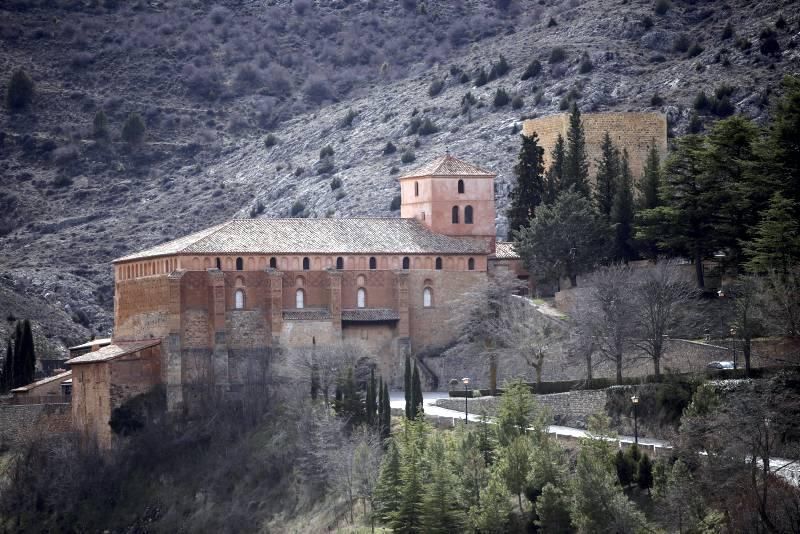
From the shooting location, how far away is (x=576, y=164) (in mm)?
83500

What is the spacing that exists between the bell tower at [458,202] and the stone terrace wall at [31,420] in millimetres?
17054

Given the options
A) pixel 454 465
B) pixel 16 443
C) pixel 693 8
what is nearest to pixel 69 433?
pixel 16 443

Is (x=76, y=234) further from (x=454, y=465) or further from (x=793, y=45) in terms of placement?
(x=454, y=465)

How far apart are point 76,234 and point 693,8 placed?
4001 cm

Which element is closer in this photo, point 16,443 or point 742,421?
point 742,421

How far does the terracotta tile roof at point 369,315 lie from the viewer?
77.7m

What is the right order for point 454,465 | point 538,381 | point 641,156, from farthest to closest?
point 641,156 → point 538,381 → point 454,465

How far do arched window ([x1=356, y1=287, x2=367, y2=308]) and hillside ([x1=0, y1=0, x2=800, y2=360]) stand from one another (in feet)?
61.4

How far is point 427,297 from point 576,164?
30.8ft

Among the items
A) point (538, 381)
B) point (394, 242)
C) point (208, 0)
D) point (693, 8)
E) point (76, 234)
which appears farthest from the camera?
point (208, 0)

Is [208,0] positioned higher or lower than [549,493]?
higher

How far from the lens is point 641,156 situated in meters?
95.2

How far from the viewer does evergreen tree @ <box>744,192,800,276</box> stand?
6384 centimetres

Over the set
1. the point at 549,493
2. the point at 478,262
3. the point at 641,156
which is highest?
the point at 641,156
